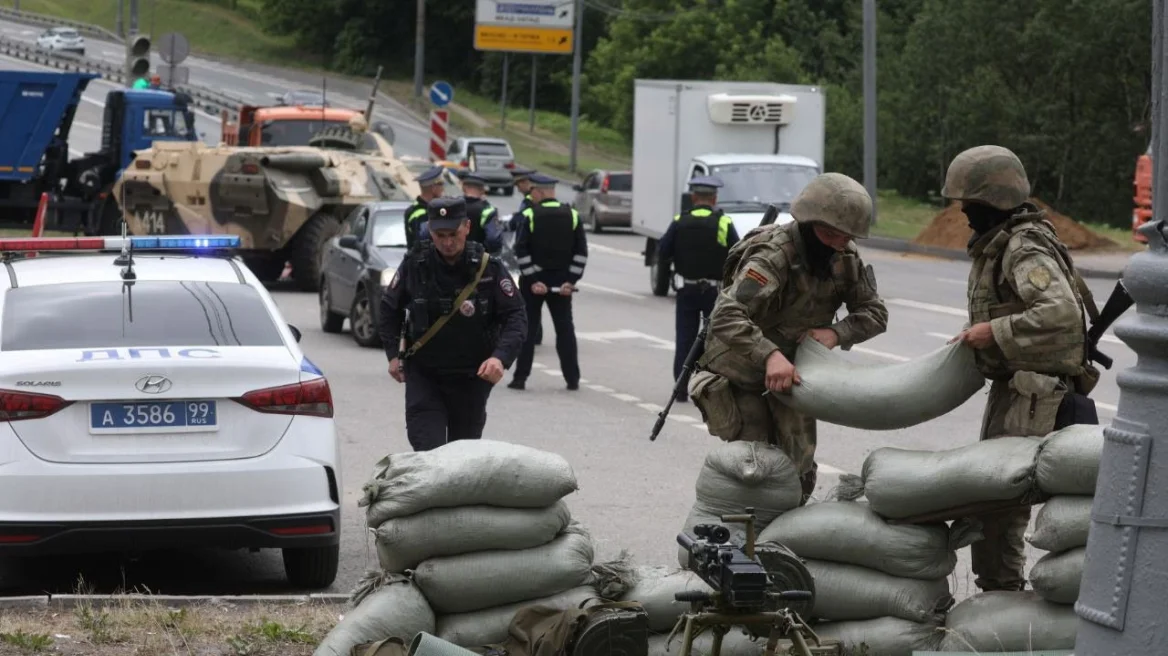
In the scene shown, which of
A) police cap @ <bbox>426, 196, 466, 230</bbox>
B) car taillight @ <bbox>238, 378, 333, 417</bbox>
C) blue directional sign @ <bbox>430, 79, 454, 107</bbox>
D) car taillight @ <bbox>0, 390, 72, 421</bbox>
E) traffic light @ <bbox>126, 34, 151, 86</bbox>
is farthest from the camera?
blue directional sign @ <bbox>430, 79, 454, 107</bbox>

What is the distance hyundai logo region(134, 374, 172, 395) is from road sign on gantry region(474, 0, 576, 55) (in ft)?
182

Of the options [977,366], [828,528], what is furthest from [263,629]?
[977,366]

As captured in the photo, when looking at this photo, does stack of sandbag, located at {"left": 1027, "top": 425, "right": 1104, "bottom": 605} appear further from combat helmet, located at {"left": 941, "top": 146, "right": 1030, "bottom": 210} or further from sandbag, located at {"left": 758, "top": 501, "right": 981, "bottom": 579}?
combat helmet, located at {"left": 941, "top": 146, "right": 1030, "bottom": 210}

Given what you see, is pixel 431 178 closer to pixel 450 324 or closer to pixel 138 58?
pixel 450 324

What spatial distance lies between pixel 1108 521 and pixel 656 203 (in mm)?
23936

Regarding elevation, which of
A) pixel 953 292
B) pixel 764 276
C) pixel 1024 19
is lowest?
pixel 953 292

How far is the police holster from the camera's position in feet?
27.3

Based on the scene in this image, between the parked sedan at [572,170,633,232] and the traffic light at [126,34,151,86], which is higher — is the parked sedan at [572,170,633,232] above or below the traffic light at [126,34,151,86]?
below

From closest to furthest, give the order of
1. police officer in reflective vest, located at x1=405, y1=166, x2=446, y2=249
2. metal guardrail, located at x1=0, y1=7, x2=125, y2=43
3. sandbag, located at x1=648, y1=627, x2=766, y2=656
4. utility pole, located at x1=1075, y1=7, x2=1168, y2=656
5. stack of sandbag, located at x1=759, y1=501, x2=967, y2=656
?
utility pole, located at x1=1075, y1=7, x2=1168, y2=656, sandbag, located at x1=648, y1=627, x2=766, y2=656, stack of sandbag, located at x1=759, y1=501, x2=967, y2=656, police officer in reflective vest, located at x1=405, y1=166, x2=446, y2=249, metal guardrail, located at x1=0, y1=7, x2=125, y2=43

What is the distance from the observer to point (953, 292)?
26297mm

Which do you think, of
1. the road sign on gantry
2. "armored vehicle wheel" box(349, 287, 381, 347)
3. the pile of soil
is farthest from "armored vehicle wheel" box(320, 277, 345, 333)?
the road sign on gantry

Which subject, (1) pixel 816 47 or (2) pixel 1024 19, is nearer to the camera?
(2) pixel 1024 19

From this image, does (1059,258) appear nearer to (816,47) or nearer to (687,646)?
(687,646)

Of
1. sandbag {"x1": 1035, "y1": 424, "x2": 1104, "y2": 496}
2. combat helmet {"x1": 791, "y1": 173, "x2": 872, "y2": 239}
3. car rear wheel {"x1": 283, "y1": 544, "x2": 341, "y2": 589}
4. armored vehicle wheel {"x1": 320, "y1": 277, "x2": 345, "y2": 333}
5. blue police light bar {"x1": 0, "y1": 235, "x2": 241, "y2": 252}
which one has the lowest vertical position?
armored vehicle wheel {"x1": 320, "y1": 277, "x2": 345, "y2": 333}
